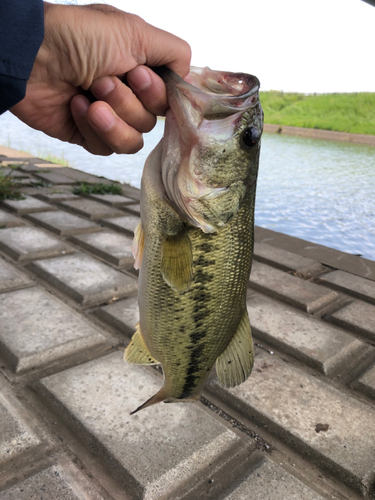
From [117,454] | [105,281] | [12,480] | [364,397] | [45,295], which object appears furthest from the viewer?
[105,281]

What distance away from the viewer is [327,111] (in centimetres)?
2184

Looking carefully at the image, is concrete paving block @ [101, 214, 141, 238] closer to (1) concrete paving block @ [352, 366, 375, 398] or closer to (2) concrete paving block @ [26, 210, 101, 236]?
(2) concrete paving block @ [26, 210, 101, 236]

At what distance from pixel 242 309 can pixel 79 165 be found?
34.2 feet

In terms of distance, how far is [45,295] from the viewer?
336 centimetres

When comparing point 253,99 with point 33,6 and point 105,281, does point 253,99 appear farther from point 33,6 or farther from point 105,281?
point 105,281

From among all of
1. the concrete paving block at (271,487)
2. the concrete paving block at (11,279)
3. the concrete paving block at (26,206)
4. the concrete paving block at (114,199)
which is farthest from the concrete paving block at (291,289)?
the concrete paving block at (26,206)

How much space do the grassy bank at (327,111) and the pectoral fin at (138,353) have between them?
61.1 ft

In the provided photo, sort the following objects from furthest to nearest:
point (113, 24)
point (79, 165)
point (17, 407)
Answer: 1. point (79, 165)
2. point (17, 407)
3. point (113, 24)

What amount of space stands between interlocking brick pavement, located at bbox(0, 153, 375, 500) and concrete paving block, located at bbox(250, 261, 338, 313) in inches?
0.7

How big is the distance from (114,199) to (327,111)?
18739 millimetres

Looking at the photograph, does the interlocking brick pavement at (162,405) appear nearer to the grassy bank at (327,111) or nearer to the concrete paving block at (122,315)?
the concrete paving block at (122,315)

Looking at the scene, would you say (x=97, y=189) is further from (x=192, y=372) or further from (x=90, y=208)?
(x=192, y=372)

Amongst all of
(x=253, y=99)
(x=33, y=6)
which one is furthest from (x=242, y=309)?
(x=33, y=6)

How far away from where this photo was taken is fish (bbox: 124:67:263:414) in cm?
142
